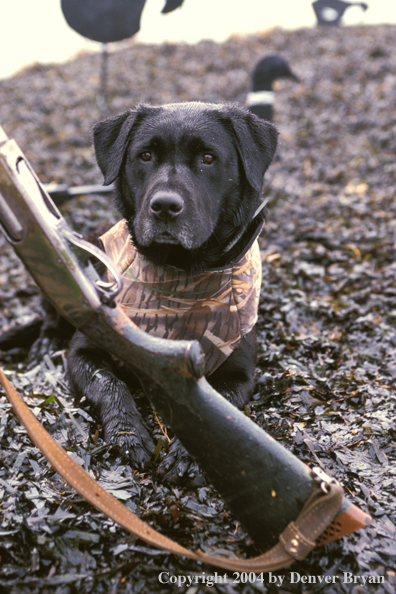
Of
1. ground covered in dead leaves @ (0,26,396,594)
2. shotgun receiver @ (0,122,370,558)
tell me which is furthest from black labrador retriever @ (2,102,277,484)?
shotgun receiver @ (0,122,370,558)

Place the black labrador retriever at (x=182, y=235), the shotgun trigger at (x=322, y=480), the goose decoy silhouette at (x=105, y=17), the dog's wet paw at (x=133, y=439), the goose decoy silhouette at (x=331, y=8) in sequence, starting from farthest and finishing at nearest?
the goose decoy silhouette at (x=331, y=8)
the goose decoy silhouette at (x=105, y=17)
the black labrador retriever at (x=182, y=235)
the dog's wet paw at (x=133, y=439)
the shotgun trigger at (x=322, y=480)

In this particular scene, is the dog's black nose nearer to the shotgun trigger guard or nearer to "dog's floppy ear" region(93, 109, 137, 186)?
"dog's floppy ear" region(93, 109, 137, 186)

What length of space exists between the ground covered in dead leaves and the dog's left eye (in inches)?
60.0

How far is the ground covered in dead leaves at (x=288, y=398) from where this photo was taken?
196cm

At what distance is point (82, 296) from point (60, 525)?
1.01 metres

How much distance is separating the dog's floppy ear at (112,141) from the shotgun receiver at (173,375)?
148 cm

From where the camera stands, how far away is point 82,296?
1871mm

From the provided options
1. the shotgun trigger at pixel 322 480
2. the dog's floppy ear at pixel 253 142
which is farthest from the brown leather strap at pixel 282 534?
the dog's floppy ear at pixel 253 142

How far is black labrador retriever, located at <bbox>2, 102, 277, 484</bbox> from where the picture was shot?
2873 mm

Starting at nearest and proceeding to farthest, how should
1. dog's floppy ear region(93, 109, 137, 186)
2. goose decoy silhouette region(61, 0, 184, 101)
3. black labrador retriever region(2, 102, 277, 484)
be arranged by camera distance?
black labrador retriever region(2, 102, 277, 484) < dog's floppy ear region(93, 109, 137, 186) < goose decoy silhouette region(61, 0, 184, 101)

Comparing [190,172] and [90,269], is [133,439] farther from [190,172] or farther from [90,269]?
[190,172]

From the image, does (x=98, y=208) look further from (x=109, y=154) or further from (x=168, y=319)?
(x=168, y=319)

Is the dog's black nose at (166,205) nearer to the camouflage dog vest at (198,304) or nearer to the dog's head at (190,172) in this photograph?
the dog's head at (190,172)

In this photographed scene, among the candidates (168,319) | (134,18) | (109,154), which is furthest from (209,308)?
(134,18)
